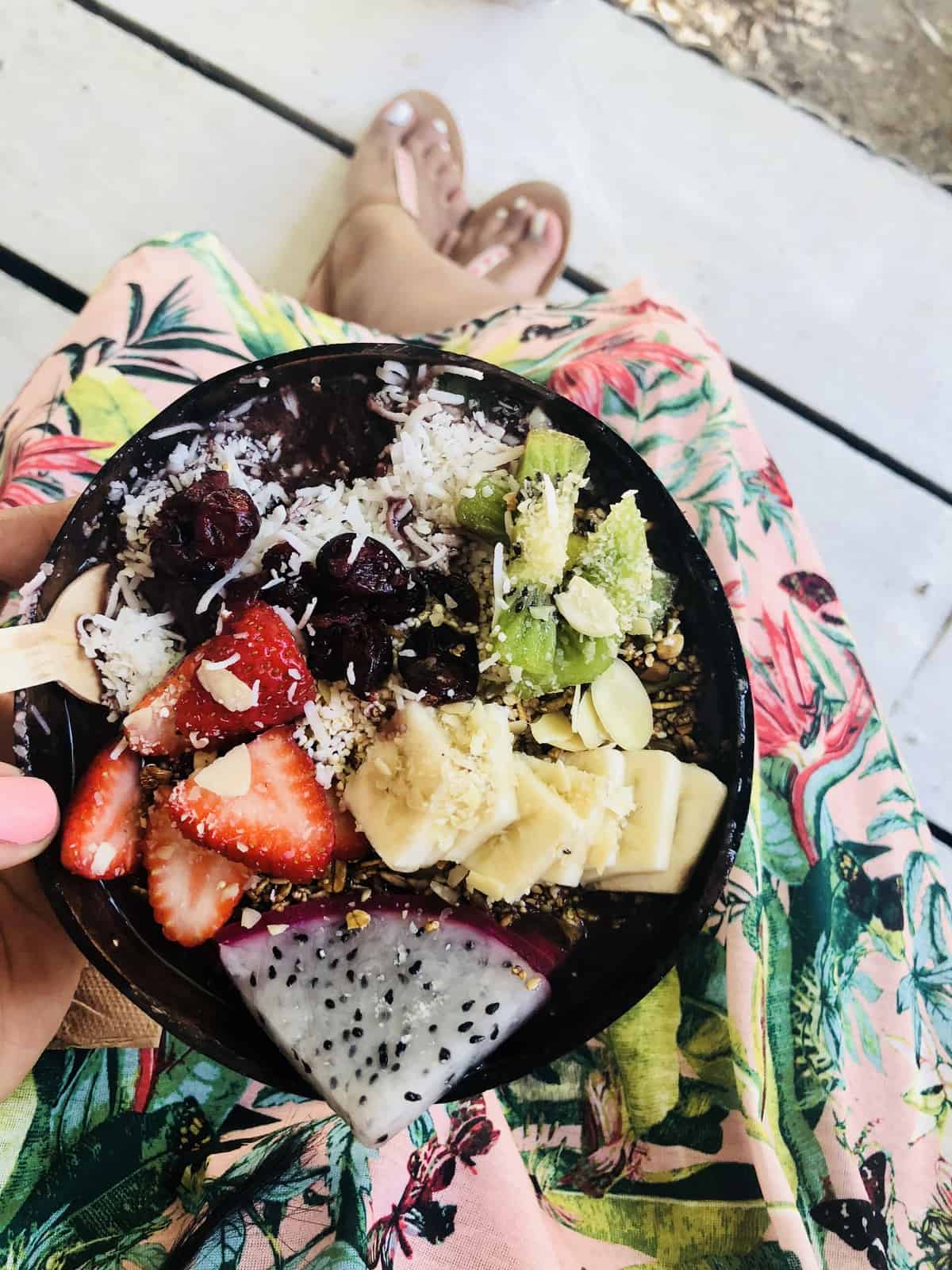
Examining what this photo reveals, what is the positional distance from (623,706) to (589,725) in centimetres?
3

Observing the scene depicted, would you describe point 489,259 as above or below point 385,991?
above

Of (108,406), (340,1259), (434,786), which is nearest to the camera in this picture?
(434,786)

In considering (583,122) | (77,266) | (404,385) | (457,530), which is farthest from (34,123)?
(457,530)

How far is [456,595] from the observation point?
29.2 inches

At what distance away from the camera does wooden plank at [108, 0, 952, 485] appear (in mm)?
1604

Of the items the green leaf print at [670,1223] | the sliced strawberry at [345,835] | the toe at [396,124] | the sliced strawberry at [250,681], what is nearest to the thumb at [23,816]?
the sliced strawberry at [250,681]

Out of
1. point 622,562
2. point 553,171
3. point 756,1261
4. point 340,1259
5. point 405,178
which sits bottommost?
point 340,1259

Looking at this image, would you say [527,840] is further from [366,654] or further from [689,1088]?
[689,1088]

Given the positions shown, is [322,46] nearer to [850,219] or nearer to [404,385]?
[850,219]

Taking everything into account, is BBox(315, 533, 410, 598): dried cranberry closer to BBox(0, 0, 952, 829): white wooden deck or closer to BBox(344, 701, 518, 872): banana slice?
BBox(344, 701, 518, 872): banana slice

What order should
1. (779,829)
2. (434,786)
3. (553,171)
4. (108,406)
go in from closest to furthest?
1. (434,786)
2. (779,829)
3. (108,406)
4. (553,171)

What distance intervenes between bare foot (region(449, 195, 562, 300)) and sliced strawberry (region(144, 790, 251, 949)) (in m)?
1.13

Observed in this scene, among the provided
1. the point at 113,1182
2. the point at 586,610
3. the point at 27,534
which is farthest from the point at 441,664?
the point at 113,1182

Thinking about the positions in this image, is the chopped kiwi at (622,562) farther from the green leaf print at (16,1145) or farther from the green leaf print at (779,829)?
the green leaf print at (16,1145)
